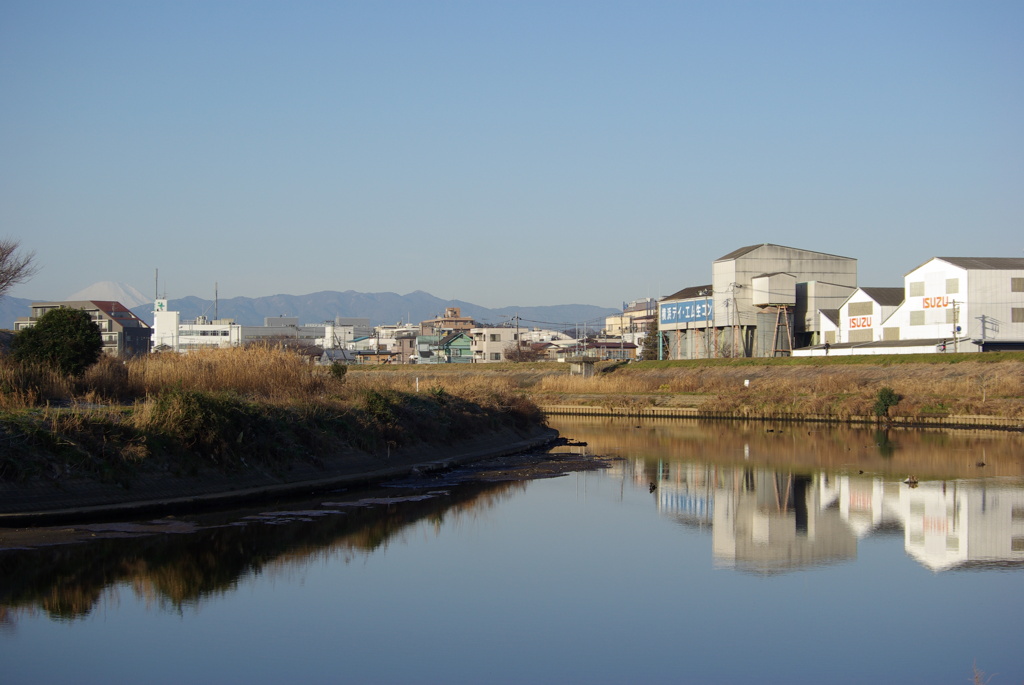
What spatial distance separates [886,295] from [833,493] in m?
48.7

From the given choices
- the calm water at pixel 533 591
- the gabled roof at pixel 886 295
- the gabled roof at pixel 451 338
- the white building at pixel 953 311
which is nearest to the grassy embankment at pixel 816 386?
the white building at pixel 953 311

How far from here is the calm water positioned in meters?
10.8

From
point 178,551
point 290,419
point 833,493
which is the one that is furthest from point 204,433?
point 833,493

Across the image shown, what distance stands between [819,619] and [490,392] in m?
28.6

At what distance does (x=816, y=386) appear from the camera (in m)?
55.3

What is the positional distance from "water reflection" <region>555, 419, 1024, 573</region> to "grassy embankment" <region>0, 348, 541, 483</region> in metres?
7.44

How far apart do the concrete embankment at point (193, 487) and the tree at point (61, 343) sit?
21.8 feet

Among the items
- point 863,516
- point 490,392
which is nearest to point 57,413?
point 863,516

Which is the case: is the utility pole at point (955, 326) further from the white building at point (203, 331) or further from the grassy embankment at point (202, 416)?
the white building at point (203, 331)

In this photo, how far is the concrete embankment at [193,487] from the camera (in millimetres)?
16578

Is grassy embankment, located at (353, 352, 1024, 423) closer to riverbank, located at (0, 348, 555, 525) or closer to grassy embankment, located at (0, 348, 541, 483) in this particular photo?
grassy embankment, located at (0, 348, 541, 483)

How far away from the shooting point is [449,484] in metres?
26.5

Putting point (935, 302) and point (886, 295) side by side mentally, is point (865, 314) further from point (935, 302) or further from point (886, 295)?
point (935, 302)

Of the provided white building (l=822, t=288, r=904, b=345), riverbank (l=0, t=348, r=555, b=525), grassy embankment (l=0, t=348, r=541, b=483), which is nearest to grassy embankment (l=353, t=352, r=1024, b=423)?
white building (l=822, t=288, r=904, b=345)
